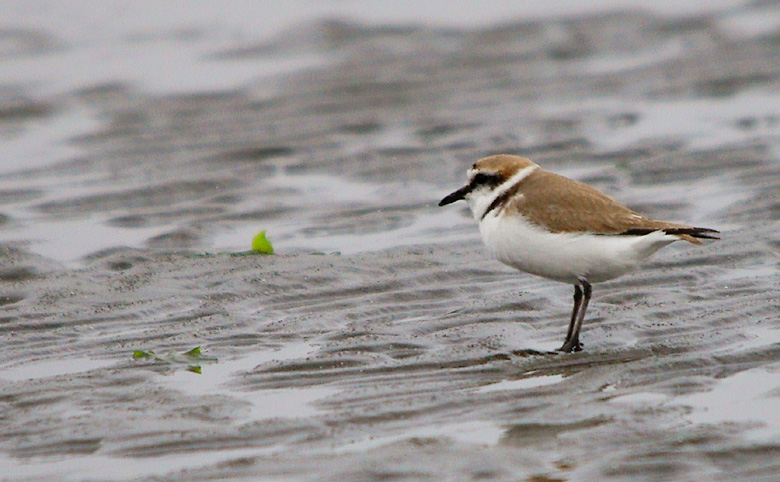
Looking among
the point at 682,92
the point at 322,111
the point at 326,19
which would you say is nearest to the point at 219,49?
the point at 326,19

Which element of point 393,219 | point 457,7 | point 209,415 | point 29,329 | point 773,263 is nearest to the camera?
point 209,415

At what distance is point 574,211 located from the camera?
650 cm

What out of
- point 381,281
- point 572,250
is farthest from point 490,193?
point 381,281

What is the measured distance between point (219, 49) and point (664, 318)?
1073cm

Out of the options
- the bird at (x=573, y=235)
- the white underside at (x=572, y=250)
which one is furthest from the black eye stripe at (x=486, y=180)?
the white underside at (x=572, y=250)

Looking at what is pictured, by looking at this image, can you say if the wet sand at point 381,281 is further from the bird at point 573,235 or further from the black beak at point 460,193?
the black beak at point 460,193

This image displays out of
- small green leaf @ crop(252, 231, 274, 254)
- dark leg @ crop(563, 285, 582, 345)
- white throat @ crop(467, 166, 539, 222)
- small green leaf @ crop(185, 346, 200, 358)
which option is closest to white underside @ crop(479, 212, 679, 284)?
dark leg @ crop(563, 285, 582, 345)

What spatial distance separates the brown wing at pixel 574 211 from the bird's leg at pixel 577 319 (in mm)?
341

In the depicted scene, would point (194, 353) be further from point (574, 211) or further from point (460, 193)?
point (574, 211)

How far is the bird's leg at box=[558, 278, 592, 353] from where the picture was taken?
21.0 ft

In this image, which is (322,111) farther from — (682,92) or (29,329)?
(29,329)

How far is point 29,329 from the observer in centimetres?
703

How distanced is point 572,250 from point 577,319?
0.46 m

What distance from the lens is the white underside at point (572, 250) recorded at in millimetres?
6367
